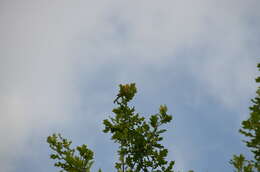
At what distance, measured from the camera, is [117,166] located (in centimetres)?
1031

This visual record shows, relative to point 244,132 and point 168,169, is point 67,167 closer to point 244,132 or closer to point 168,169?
point 168,169

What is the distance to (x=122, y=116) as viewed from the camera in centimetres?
1066

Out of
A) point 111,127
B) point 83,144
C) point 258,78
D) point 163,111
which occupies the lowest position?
point 83,144

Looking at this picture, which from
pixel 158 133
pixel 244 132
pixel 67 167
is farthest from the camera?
pixel 244 132

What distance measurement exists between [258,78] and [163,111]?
4.40 m

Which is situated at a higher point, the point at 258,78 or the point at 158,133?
the point at 258,78

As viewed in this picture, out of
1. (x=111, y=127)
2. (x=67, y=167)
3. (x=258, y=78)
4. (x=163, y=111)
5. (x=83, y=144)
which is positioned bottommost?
(x=67, y=167)

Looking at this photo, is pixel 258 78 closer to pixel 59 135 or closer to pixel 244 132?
A: pixel 244 132

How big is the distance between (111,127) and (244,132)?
17.2 feet

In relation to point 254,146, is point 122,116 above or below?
above

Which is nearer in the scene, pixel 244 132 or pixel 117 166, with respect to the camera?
pixel 117 166

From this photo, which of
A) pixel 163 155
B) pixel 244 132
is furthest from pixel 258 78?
pixel 163 155

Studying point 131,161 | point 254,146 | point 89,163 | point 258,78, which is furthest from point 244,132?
point 89,163

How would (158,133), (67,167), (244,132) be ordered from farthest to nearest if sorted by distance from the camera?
(244,132), (158,133), (67,167)
